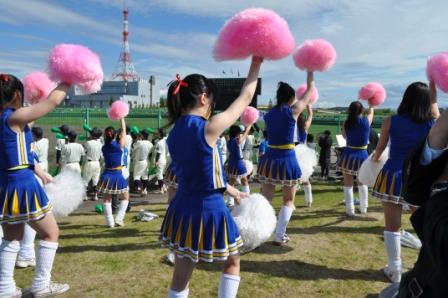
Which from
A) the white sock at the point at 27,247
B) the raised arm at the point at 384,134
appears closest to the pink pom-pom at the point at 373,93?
the raised arm at the point at 384,134

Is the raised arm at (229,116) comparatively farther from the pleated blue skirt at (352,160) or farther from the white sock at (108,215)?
the pleated blue skirt at (352,160)

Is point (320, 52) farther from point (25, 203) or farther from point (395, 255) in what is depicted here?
point (25, 203)

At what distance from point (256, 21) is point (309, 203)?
19.3 feet

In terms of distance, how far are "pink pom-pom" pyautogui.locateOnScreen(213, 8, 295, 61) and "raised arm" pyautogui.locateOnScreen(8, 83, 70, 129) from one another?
4.50 feet

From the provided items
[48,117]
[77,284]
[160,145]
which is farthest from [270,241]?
[48,117]

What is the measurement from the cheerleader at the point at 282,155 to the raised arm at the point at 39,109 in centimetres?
266

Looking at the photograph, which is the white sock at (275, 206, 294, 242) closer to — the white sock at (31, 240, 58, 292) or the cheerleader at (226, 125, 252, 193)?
the white sock at (31, 240, 58, 292)

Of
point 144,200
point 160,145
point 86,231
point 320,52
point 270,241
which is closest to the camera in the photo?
point 320,52

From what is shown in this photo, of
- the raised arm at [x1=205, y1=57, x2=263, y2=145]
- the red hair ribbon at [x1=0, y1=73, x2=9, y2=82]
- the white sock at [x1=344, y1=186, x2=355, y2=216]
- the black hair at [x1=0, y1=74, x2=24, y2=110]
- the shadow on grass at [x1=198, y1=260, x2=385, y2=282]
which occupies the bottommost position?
the shadow on grass at [x1=198, y1=260, x2=385, y2=282]

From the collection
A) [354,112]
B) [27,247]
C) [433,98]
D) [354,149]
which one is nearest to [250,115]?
[354,112]

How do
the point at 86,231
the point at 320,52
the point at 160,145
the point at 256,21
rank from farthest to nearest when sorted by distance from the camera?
the point at 160,145
the point at 86,231
the point at 320,52
the point at 256,21

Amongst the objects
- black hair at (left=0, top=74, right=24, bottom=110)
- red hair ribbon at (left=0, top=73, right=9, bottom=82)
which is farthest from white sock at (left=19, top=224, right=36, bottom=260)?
red hair ribbon at (left=0, top=73, right=9, bottom=82)

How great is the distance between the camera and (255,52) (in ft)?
8.15

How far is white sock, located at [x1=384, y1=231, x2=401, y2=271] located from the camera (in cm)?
378
